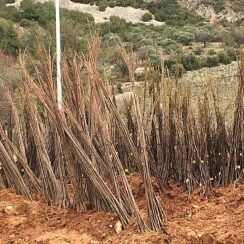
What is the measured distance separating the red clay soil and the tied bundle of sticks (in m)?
0.06

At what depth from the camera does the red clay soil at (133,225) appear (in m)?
2.13

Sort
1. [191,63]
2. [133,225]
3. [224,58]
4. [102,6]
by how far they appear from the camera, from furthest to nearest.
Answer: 1. [102,6]
2. [224,58]
3. [191,63]
4. [133,225]

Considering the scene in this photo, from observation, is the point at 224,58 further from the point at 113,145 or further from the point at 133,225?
the point at 133,225

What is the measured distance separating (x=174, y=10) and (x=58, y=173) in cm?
1987

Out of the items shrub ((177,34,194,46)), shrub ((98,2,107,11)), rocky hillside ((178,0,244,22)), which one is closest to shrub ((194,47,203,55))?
shrub ((177,34,194,46))

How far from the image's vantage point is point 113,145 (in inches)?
101

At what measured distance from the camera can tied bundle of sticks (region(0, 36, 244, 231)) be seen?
7.59ft

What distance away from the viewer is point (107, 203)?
2404mm

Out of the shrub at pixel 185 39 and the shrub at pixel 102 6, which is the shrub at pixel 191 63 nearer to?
the shrub at pixel 185 39

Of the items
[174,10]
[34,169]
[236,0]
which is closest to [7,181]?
[34,169]

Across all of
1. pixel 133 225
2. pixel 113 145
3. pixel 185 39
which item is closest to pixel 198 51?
pixel 185 39

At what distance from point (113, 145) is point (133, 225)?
0.45 m

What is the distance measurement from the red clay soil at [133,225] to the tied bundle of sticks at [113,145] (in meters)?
0.06

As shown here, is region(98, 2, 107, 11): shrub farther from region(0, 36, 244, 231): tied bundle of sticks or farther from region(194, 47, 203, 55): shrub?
region(0, 36, 244, 231): tied bundle of sticks
